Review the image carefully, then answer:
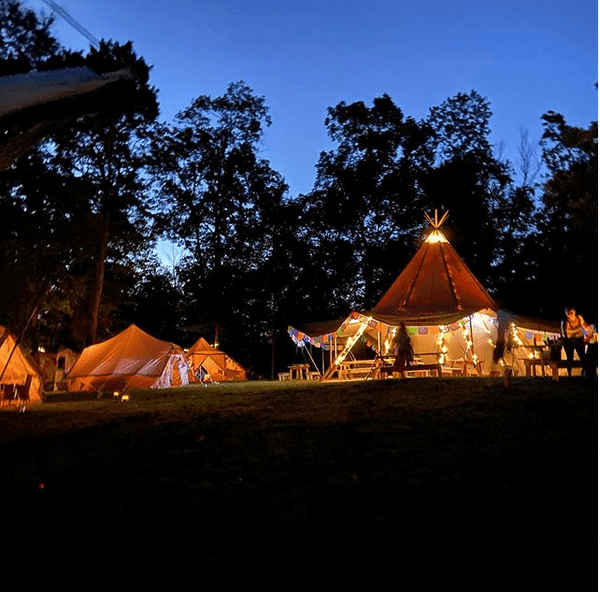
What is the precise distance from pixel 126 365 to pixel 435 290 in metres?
10.1

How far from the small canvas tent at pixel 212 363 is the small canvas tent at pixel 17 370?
9950 mm

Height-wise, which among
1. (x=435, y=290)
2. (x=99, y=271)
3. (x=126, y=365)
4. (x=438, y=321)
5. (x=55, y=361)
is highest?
(x=99, y=271)

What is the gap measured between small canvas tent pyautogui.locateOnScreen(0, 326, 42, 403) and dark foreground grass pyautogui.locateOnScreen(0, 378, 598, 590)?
28.1ft

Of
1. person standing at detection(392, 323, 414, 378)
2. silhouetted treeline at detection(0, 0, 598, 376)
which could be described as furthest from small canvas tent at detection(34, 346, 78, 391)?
person standing at detection(392, 323, 414, 378)

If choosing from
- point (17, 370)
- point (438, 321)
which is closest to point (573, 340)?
point (438, 321)

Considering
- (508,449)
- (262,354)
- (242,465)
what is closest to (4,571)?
(242,465)

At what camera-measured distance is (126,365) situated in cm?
1969

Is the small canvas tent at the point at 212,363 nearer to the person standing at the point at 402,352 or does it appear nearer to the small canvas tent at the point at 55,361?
the small canvas tent at the point at 55,361

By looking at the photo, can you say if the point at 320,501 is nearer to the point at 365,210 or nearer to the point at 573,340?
the point at 573,340

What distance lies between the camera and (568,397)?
8.10 meters

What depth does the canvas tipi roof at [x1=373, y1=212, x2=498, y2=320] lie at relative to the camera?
17734 millimetres

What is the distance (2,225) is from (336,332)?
1266 centimetres

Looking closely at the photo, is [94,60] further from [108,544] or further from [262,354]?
[262,354]

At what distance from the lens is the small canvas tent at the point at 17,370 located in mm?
14938
